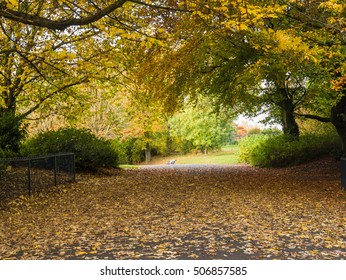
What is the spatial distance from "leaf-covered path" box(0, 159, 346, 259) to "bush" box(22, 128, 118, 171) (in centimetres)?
380

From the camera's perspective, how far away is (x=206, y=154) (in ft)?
157

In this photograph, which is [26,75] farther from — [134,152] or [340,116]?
[134,152]

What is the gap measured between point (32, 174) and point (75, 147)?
446cm

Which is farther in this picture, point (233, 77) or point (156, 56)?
point (233, 77)

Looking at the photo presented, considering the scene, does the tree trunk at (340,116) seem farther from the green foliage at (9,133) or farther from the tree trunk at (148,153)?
the tree trunk at (148,153)

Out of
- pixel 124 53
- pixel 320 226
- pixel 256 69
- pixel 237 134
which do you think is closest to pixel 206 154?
pixel 237 134

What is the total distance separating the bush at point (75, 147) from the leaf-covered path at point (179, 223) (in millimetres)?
3804

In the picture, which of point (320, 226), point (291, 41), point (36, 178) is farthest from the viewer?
point (36, 178)

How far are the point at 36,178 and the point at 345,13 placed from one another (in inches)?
346

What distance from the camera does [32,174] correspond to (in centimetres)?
1169

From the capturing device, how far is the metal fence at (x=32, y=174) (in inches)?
410

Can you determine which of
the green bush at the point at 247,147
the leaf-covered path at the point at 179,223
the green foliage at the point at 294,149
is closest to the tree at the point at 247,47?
the leaf-covered path at the point at 179,223

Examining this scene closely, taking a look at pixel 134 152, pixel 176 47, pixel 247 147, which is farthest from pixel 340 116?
pixel 134 152

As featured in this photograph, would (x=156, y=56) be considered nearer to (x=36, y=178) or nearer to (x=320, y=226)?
(x=36, y=178)
